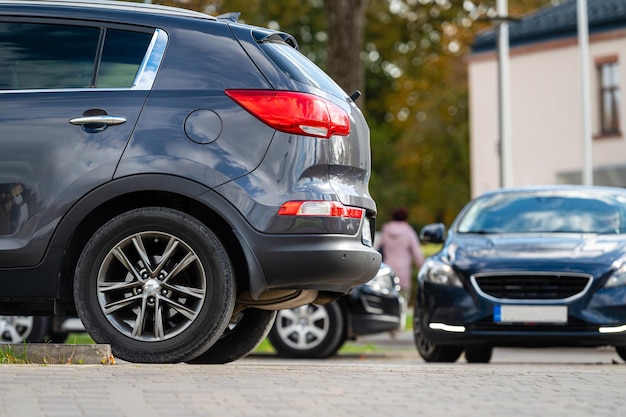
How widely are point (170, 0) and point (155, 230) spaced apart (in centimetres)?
2249

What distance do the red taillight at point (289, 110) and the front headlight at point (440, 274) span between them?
396 cm

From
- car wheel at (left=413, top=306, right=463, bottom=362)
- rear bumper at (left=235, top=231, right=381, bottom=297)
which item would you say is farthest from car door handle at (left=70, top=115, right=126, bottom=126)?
car wheel at (left=413, top=306, right=463, bottom=362)

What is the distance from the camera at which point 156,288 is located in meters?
8.02

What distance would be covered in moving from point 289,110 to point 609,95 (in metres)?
31.8

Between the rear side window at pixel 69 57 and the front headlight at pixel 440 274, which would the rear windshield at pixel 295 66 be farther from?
the front headlight at pixel 440 274

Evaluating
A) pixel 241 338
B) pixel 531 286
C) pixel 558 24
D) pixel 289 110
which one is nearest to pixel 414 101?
pixel 558 24

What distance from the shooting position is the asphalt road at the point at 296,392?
20.6ft

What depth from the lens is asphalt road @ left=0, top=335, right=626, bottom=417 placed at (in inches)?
247

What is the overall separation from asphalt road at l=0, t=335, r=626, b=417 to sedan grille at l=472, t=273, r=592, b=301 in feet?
10.5

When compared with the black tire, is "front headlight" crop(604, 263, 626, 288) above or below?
above

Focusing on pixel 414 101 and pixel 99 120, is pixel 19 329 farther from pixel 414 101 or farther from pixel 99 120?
pixel 414 101

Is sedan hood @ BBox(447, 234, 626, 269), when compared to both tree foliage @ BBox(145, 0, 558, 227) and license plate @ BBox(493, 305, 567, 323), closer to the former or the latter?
license plate @ BBox(493, 305, 567, 323)

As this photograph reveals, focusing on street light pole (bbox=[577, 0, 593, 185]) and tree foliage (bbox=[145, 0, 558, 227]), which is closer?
street light pole (bbox=[577, 0, 593, 185])

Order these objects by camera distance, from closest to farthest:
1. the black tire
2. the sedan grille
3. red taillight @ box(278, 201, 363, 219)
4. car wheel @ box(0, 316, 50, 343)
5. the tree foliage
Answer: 1. red taillight @ box(278, 201, 363, 219)
2. the black tire
3. the sedan grille
4. car wheel @ box(0, 316, 50, 343)
5. the tree foliage
